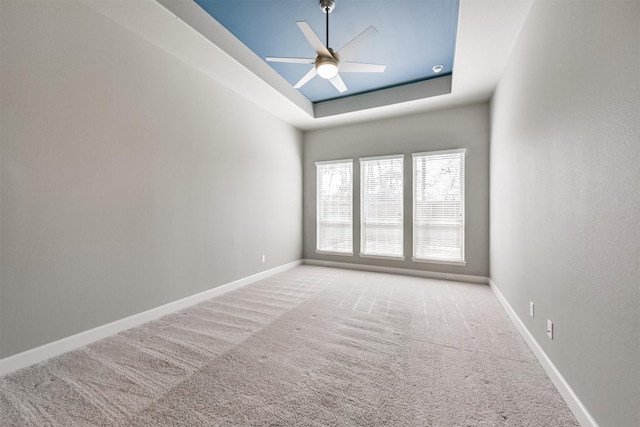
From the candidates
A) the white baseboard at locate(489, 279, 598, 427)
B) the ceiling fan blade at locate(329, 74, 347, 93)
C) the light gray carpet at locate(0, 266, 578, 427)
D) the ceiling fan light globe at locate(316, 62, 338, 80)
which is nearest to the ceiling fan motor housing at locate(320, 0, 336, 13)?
the ceiling fan light globe at locate(316, 62, 338, 80)

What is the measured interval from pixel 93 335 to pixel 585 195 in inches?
151

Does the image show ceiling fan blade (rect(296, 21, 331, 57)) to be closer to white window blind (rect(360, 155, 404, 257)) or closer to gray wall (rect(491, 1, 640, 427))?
gray wall (rect(491, 1, 640, 427))

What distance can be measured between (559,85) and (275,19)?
8.73 ft

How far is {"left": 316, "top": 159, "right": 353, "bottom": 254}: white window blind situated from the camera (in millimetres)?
5348

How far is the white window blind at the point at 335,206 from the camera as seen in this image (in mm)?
5348

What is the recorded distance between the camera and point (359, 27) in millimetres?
2936

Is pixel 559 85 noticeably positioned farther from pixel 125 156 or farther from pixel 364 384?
pixel 125 156

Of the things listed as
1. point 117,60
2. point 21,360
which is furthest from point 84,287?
point 117,60

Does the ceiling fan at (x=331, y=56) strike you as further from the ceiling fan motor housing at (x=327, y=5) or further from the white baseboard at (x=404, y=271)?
the white baseboard at (x=404, y=271)

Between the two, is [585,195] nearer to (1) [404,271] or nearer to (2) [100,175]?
(1) [404,271]

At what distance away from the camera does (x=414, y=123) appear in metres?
4.73

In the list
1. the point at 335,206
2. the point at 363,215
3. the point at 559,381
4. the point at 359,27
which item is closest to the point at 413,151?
the point at 363,215

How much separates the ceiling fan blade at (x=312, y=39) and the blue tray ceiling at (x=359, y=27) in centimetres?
50

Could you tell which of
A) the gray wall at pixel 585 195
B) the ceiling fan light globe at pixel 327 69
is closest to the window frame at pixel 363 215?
the gray wall at pixel 585 195
